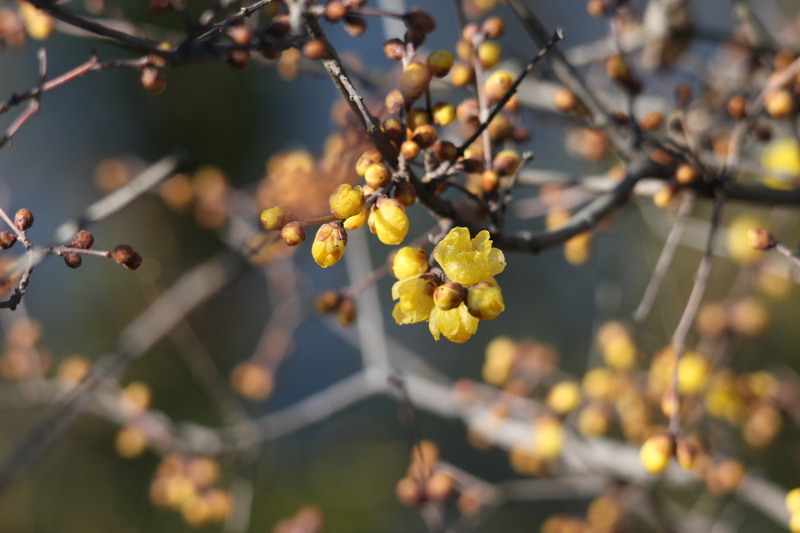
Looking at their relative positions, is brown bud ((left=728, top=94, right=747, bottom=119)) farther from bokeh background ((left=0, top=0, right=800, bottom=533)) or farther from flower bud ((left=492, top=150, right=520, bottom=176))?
bokeh background ((left=0, top=0, right=800, bottom=533))

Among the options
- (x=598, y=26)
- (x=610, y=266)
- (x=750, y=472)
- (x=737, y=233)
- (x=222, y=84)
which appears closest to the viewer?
(x=750, y=472)

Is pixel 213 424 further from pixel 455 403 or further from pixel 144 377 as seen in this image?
pixel 455 403

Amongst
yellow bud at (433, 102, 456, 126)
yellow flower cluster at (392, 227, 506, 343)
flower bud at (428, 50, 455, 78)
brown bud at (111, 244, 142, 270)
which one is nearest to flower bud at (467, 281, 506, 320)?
yellow flower cluster at (392, 227, 506, 343)

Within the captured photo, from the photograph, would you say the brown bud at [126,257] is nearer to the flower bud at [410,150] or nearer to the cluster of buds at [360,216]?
the cluster of buds at [360,216]

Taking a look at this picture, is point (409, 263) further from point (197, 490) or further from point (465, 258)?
point (197, 490)

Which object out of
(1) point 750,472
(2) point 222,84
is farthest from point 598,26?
(1) point 750,472

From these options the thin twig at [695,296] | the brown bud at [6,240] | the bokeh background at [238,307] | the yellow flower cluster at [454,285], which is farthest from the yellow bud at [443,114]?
the bokeh background at [238,307]

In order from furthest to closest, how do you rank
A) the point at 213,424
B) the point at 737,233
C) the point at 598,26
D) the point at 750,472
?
the point at 598,26 → the point at 213,424 → the point at 737,233 → the point at 750,472

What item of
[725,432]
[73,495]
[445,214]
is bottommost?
[73,495]
